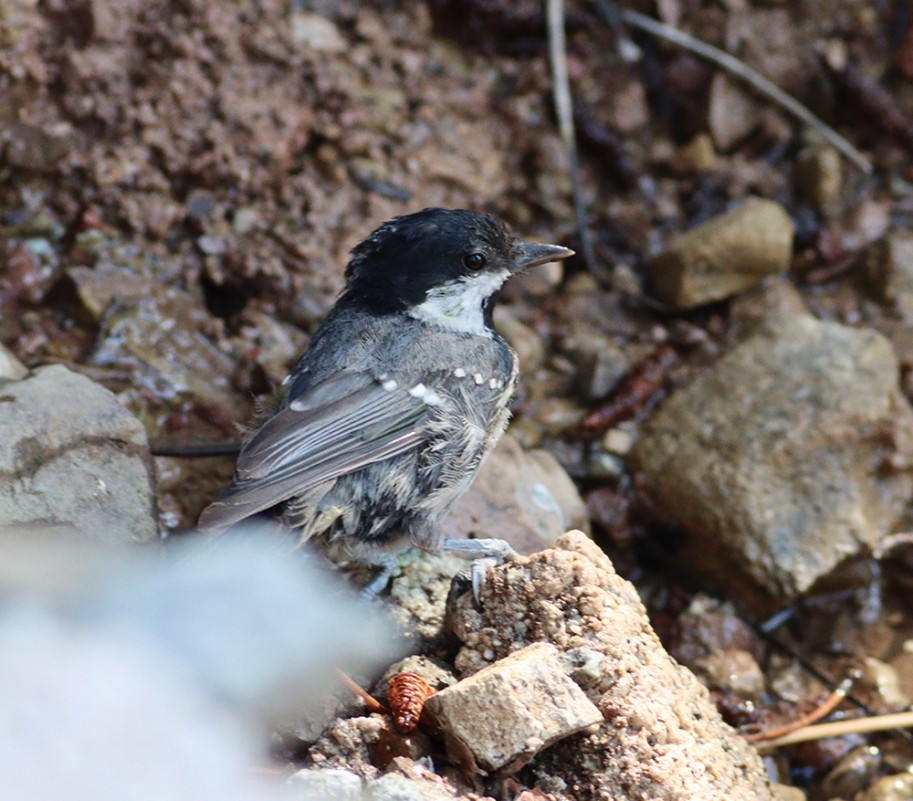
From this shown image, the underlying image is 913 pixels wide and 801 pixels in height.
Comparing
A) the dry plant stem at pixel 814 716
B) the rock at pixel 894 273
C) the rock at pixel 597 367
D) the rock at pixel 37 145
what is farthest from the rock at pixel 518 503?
the rock at pixel 37 145

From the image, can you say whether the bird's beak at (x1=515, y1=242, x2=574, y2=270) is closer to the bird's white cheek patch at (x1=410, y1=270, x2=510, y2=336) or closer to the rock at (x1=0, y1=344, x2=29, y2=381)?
the bird's white cheek patch at (x1=410, y1=270, x2=510, y2=336)

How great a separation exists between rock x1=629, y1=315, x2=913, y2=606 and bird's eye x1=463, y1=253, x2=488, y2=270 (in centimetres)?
126

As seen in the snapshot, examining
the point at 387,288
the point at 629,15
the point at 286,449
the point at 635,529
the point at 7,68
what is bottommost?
the point at 635,529

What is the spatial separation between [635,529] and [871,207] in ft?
8.16

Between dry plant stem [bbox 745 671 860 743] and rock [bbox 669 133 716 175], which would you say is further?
rock [bbox 669 133 716 175]

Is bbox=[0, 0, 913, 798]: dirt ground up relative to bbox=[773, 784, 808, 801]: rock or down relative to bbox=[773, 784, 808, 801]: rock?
up

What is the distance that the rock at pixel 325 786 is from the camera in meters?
2.55

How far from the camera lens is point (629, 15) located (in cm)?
589

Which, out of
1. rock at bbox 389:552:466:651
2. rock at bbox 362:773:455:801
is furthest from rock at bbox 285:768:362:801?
rock at bbox 389:552:466:651

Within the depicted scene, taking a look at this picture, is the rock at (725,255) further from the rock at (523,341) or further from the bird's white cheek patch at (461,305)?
the bird's white cheek patch at (461,305)

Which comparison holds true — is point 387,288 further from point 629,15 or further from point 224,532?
point 629,15

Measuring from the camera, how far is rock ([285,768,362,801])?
8.38 feet

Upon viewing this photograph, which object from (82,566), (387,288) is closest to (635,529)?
(387,288)

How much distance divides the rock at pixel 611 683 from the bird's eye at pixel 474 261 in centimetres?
119
